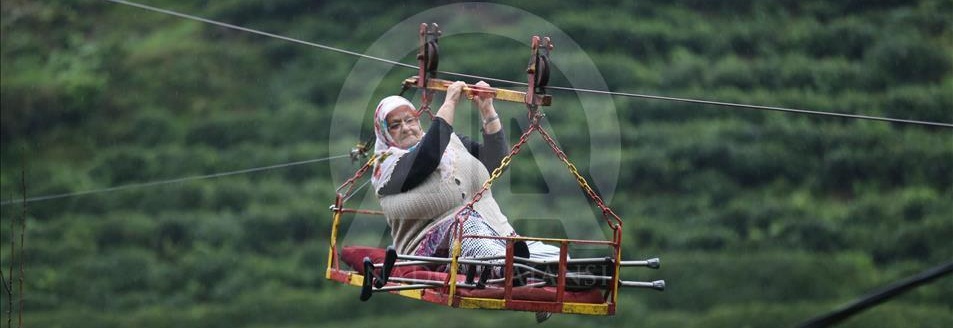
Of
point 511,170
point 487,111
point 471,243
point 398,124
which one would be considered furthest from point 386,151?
point 511,170

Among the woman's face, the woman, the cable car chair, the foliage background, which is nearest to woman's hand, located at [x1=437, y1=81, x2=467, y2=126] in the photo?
the woman

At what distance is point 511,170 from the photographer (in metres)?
13.3

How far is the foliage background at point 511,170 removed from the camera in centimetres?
1222

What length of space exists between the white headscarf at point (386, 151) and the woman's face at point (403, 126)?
0.4 inches

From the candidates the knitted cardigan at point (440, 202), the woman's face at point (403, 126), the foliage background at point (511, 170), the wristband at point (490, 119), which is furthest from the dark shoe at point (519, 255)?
the foliage background at point (511, 170)

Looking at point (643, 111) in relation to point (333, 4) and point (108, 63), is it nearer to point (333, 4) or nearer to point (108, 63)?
point (333, 4)

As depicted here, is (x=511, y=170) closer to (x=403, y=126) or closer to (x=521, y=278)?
(x=403, y=126)

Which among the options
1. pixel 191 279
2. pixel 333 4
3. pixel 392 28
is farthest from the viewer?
pixel 333 4

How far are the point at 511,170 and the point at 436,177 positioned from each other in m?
8.58

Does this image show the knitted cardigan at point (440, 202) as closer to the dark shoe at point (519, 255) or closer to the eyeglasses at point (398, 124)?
the eyeglasses at point (398, 124)

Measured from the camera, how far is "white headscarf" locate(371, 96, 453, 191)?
15.7 ft

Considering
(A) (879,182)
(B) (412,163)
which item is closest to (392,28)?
(A) (879,182)

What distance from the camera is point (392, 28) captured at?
15.5m

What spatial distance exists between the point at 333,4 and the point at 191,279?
4604 millimetres
